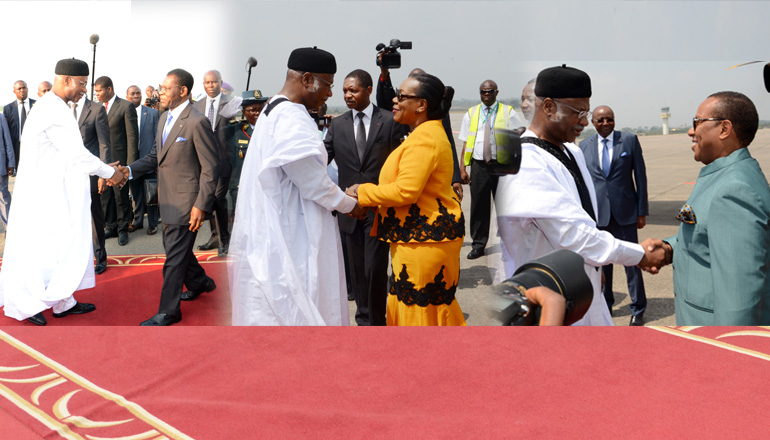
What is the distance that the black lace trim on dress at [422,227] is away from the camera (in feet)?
6.88

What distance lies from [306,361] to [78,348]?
0.45m

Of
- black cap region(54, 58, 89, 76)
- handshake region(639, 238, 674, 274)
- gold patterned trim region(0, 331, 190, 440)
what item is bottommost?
gold patterned trim region(0, 331, 190, 440)

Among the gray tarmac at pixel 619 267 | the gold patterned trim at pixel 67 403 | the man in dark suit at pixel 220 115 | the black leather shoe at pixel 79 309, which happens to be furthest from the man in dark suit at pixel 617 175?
the black leather shoe at pixel 79 309

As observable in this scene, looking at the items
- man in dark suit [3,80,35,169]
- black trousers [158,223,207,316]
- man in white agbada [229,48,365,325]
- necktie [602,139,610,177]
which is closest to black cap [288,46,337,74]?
man in white agbada [229,48,365,325]

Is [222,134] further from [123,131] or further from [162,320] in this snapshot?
[123,131]

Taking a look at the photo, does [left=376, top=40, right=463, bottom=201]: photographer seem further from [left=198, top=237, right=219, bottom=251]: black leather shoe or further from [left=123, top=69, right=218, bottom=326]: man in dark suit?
[left=198, top=237, right=219, bottom=251]: black leather shoe

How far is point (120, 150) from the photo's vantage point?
5.29m

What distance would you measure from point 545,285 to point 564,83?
835mm

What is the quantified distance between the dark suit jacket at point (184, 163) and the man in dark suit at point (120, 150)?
2304mm

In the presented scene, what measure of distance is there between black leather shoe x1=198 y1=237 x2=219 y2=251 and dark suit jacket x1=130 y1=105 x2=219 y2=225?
2.05 meters

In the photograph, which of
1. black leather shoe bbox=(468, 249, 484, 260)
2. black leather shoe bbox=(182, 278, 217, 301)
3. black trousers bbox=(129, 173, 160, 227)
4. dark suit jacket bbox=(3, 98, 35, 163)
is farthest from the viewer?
dark suit jacket bbox=(3, 98, 35, 163)

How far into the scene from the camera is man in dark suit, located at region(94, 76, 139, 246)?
519cm

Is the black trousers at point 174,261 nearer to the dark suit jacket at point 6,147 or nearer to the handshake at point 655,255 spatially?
the handshake at point 655,255

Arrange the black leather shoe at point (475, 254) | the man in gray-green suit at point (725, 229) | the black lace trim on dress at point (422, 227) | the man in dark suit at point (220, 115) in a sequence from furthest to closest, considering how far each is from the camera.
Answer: the black leather shoe at point (475, 254), the man in dark suit at point (220, 115), the black lace trim on dress at point (422, 227), the man in gray-green suit at point (725, 229)
